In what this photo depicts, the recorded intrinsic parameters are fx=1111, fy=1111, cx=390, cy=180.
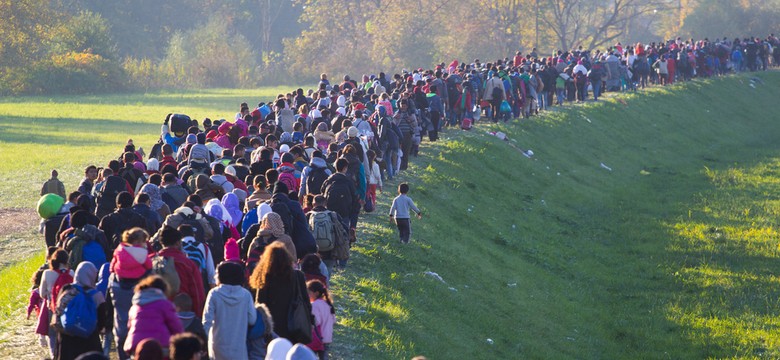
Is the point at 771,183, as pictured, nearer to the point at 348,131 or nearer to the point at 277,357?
the point at 348,131

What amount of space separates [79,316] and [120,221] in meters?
2.50

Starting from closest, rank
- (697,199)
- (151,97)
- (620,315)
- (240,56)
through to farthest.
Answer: (620,315), (697,199), (151,97), (240,56)

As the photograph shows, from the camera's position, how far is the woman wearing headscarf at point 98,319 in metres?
10.1

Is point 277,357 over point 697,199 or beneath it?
over

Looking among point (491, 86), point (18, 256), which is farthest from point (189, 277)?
point (491, 86)

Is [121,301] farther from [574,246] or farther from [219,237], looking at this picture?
[574,246]

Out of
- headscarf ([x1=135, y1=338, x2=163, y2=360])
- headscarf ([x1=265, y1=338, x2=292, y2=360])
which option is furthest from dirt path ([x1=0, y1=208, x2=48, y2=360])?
headscarf ([x1=135, y1=338, x2=163, y2=360])

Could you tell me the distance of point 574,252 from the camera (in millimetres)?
24953

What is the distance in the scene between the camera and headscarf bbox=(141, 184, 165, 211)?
13.9 meters

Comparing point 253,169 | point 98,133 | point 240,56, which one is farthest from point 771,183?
point 240,56

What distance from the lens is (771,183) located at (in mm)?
35281

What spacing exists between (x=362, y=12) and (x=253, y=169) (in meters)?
71.3

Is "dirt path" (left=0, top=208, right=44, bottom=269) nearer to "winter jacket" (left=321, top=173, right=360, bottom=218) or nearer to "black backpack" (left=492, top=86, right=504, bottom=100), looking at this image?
"winter jacket" (left=321, top=173, right=360, bottom=218)

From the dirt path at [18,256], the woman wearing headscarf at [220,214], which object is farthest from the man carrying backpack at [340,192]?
the dirt path at [18,256]
